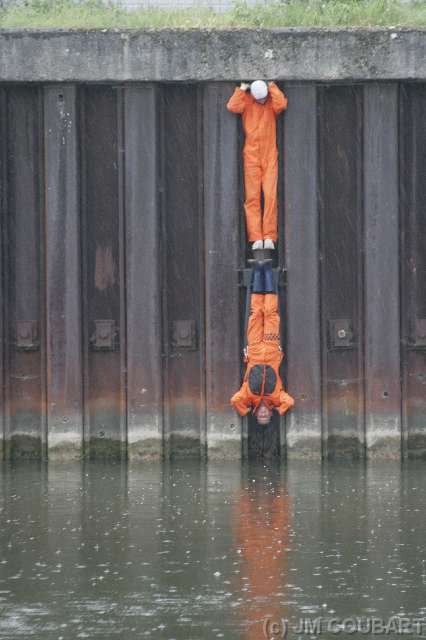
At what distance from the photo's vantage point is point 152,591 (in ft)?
45.4

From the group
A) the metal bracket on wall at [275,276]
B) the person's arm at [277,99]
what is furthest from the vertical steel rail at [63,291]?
the person's arm at [277,99]

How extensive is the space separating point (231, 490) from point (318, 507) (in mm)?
1262

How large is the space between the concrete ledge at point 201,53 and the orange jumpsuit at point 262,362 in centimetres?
255

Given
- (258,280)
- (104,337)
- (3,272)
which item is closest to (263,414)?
(258,280)

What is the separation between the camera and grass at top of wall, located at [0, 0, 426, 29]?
20.6 m

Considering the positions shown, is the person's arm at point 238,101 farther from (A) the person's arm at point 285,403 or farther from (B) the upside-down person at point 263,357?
(A) the person's arm at point 285,403

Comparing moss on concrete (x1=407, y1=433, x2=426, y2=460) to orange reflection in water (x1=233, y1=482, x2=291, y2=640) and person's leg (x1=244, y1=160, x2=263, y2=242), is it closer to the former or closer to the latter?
A: orange reflection in water (x1=233, y1=482, x2=291, y2=640)

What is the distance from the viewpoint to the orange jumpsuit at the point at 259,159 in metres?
19.8

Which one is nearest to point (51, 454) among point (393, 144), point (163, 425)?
point (163, 425)

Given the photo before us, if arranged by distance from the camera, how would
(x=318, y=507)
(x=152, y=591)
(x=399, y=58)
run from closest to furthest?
1. (x=152, y=591)
2. (x=318, y=507)
3. (x=399, y=58)

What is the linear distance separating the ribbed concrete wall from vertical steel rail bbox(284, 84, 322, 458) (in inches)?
0.6

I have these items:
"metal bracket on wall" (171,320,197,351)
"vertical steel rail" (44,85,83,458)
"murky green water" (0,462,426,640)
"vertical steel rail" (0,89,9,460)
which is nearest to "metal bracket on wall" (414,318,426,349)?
"murky green water" (0,462,426,640)

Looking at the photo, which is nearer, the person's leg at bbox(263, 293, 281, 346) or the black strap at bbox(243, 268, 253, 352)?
the person's leg at bbox(263, 293, 281, 346)

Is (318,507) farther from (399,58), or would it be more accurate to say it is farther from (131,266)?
(399,58)
